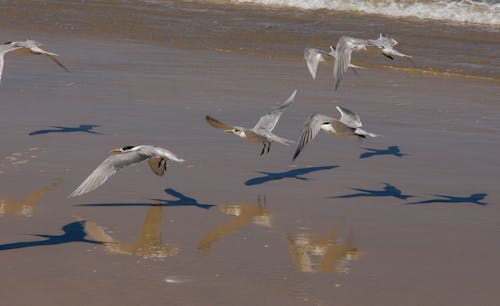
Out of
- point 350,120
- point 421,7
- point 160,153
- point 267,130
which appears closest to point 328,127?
point 350,120

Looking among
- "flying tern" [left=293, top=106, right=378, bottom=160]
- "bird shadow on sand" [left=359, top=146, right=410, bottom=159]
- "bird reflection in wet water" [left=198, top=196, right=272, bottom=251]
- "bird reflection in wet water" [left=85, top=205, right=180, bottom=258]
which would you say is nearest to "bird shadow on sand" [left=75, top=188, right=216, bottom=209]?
"bird reflection in wet water" [left=198, top=196, right=272, bottom=251]

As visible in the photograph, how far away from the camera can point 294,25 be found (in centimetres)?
1984

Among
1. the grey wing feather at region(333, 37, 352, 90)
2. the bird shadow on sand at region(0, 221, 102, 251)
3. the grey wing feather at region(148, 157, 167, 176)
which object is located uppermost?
the grey wing feather at region(333, 37, 352, 90)

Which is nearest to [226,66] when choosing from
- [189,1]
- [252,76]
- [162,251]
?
[252,76]

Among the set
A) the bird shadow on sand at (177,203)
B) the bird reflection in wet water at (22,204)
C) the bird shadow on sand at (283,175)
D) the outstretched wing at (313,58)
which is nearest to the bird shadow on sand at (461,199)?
the bird shadow on sand at (283,175)

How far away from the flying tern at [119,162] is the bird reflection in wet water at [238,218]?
0.57 meters

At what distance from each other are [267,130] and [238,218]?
203 cm

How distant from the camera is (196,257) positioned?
241 inches

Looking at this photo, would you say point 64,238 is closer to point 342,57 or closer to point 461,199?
point 461,199

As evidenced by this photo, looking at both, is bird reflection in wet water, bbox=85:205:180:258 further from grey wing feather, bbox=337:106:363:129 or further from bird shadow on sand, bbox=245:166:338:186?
grey wing feather, bbox=337:106:363:129

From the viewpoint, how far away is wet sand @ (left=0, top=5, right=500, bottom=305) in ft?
18.5

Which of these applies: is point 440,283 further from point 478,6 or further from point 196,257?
point 478,6

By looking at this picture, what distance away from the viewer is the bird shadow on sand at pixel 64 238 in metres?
6.12

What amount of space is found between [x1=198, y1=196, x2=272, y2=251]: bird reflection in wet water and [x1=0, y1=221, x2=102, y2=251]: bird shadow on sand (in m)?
0.74
